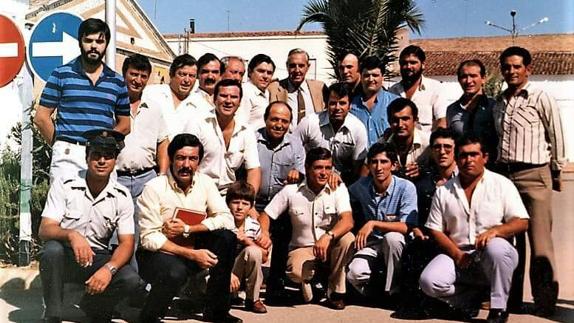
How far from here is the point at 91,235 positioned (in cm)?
410

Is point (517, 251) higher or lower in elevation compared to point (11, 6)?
lower

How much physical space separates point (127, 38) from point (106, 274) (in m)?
5.94

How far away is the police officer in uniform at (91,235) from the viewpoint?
3898 mm

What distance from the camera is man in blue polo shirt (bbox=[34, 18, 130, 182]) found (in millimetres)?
4191

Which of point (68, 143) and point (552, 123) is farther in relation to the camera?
point (552, 123)

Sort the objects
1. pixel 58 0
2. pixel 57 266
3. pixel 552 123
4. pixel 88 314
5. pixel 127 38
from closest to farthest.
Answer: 1. pixel 57 266
2. pixel 88 314
3. pixel 552 123
4. pixel 58 0
5. pixel 127 38

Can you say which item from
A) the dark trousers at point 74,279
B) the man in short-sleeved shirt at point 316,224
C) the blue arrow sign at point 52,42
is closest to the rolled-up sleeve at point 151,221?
the dark trousers at point 74,279

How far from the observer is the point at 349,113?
5.15 meters

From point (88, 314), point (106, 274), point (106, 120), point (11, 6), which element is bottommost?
point (88, 314)

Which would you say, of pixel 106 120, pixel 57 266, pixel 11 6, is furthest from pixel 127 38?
pixel 57 266

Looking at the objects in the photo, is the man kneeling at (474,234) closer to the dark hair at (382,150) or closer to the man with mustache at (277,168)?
the dark hair at (382,150)

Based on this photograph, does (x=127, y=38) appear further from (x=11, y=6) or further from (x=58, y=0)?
(x=11, y=6)

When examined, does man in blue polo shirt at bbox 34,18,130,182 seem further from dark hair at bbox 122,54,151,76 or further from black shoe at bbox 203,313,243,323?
black shoe at bbox 203,313,243,323

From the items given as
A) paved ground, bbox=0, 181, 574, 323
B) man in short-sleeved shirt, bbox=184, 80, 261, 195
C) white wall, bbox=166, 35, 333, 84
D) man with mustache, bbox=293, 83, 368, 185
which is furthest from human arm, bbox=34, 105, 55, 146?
white wall, bbox=166, 35, 333, 84
